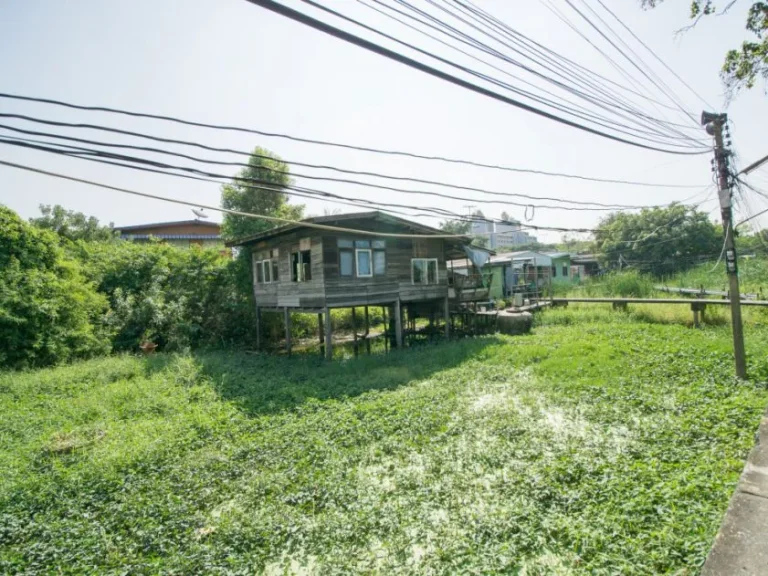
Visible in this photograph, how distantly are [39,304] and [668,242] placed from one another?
124ft

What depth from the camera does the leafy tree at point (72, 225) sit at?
2231 cm

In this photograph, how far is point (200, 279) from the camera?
19.2m

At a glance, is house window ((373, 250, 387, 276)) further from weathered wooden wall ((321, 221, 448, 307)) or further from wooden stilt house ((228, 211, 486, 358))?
weathered wooden wall ((321, 221, 448, 307))

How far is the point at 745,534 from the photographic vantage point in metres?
1.95

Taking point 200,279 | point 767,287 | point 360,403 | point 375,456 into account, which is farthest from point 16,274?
point 767,287

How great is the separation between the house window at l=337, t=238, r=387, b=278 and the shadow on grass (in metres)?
3.09

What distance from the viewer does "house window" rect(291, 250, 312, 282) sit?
45.9ft

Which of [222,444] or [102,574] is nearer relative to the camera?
[102,574]

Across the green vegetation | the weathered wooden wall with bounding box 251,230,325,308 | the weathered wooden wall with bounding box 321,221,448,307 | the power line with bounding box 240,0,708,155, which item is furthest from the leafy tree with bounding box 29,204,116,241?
the green vegetation

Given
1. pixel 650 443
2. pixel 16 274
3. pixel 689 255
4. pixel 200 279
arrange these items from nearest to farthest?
pixel 650 443 < pixel 16 274 < pixel 200 279 < pixel 689 255

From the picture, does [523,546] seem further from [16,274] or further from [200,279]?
[200,279]

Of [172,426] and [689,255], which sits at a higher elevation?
[689,255]

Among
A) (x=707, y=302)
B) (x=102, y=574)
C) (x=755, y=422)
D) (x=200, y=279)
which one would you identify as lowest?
(x=102, y=574)

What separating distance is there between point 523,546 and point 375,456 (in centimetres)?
269
